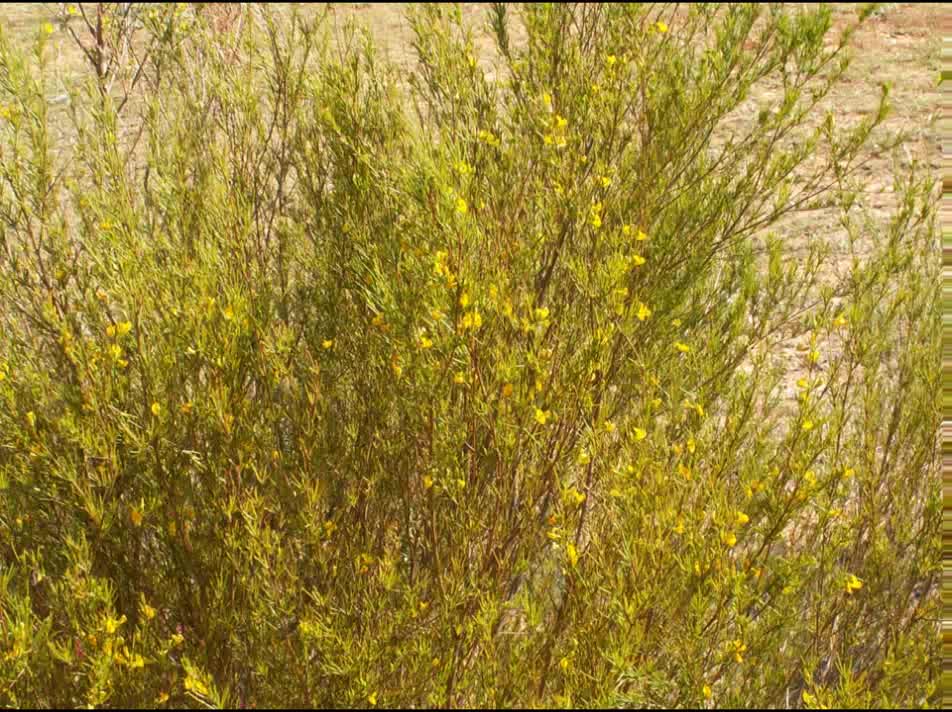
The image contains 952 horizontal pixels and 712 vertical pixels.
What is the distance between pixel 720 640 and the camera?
286cm

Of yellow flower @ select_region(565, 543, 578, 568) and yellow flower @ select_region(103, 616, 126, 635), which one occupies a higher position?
yellow flower @ select_region(565, 543, 578, 568)

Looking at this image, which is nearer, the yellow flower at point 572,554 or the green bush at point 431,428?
the yellow flower at point 572,554

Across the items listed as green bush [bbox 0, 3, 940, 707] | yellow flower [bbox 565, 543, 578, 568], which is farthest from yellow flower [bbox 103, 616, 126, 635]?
yellow flower [bbox 565, 543, 578, 568]

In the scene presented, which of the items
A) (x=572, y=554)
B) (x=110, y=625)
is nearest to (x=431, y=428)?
(x=572, y=554)

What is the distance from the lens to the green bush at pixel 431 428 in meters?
2.77

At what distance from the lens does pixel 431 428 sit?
2.85 m

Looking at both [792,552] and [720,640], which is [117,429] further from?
[792,552]

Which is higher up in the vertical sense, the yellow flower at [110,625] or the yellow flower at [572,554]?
the yellow flower at [572,554]

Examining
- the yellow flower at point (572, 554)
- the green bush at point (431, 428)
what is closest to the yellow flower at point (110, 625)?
the green bush at point (431, 428)

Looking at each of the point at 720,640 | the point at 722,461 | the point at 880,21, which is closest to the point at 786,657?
the point at 720,640

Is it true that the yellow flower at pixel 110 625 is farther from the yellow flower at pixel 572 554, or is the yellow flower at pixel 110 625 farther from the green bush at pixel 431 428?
the yellow flower at pixel 572 554

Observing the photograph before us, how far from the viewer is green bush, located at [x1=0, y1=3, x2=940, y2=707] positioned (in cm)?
277

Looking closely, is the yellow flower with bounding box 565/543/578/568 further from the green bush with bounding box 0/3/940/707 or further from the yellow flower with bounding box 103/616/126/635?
the yellow flower with bounding box 103/616/126/635

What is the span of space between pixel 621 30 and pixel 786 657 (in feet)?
7.12
